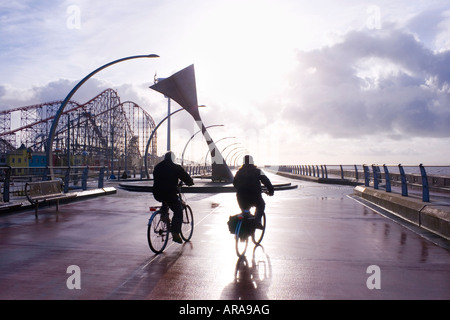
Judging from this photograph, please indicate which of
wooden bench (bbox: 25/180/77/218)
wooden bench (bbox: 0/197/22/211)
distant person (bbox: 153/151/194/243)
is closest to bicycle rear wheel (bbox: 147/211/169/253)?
distant person (bbox: 153/151/194/243)

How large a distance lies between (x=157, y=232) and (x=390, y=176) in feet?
113

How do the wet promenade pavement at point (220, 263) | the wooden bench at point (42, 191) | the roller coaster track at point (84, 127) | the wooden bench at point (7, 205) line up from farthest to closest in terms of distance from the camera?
the roller coaster track at point (84, 127) < the wooden bench at point (7, 205) < the wooden bench at point (42, 191) < the wet promenade pavement at point (220, 263)

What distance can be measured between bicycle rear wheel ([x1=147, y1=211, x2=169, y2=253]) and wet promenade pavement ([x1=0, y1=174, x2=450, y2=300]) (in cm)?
17

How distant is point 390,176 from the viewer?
38219mm

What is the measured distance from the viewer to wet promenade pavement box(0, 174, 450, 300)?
4816mm

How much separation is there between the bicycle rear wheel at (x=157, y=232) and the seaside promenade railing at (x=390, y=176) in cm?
588

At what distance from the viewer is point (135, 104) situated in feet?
245

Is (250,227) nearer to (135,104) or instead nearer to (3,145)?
(135,104)

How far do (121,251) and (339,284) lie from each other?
3.52m

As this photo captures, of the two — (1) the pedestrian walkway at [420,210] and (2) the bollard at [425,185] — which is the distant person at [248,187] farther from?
(2) the bollard at [425,185]

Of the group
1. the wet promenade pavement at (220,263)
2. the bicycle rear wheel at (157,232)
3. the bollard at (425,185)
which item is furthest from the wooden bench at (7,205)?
the bollard at (425,185)

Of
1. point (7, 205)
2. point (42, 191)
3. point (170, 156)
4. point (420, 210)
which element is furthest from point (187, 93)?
point (170, 156)

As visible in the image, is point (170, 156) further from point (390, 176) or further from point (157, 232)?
point (390, 176)

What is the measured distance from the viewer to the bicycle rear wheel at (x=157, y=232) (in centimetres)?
682
